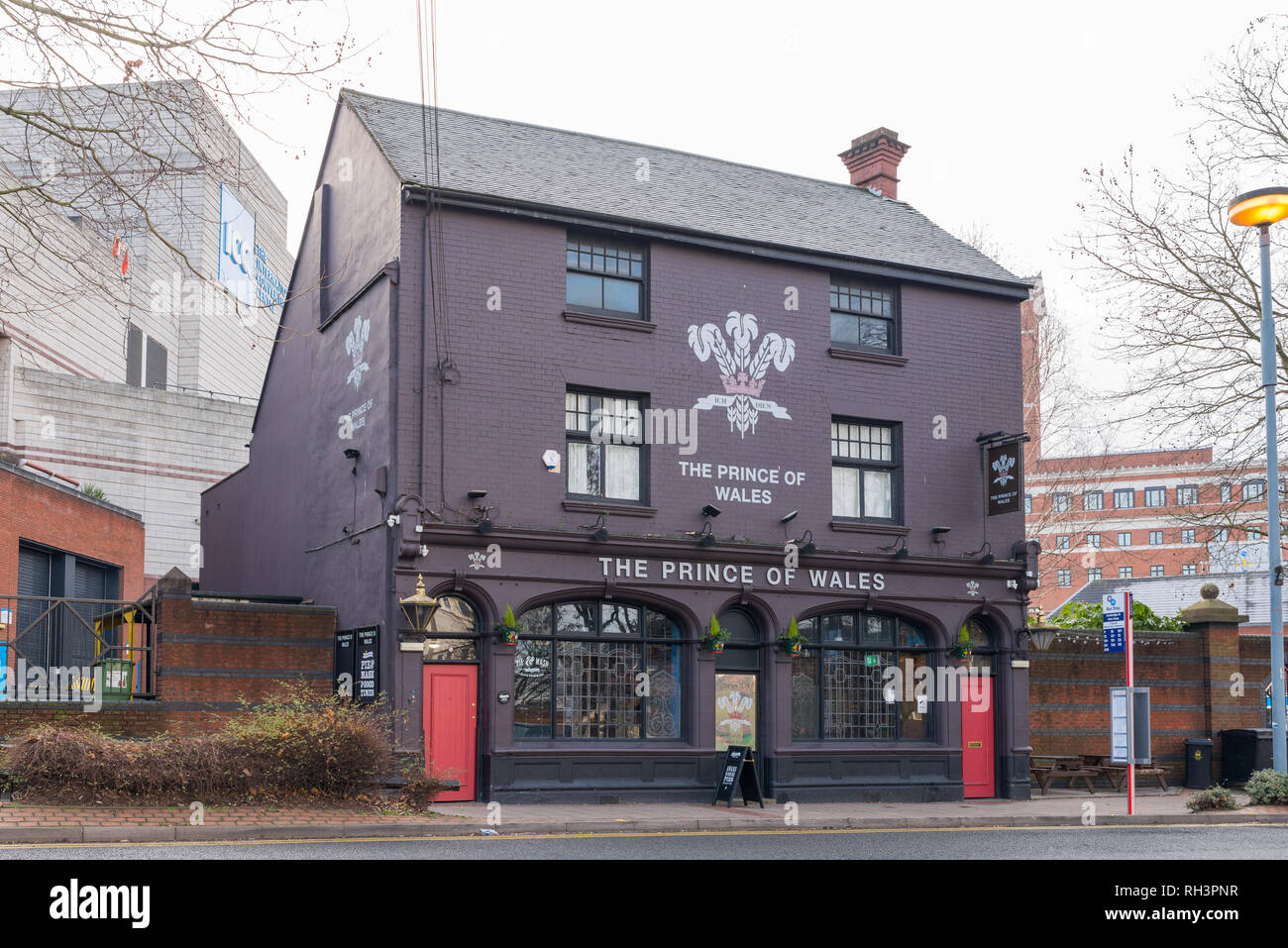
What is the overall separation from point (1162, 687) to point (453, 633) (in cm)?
1480

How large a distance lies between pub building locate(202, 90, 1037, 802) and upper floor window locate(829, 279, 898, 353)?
1.8 inches

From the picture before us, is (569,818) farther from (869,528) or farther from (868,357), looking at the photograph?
(868,357)

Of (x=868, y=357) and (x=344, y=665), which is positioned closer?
(x=344, y=665)

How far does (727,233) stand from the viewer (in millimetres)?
22641

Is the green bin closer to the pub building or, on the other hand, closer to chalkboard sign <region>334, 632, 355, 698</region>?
chalkboard sign <region>334, 632, 355, 698</region>

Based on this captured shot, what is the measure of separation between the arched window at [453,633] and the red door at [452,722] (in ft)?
0.60

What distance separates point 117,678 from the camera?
21.1m

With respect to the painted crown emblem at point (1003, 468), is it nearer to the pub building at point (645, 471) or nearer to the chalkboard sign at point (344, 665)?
the pub building at point (645, 471)

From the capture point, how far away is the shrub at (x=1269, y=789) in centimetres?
1981

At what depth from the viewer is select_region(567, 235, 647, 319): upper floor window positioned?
21.8 meters

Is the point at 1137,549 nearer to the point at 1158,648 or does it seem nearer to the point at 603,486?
the point at 1158,648

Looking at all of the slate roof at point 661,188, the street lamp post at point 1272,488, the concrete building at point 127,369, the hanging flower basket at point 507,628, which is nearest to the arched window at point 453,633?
the hanging flower basket at point 507,628

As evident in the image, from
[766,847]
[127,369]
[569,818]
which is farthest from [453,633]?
[127,369]

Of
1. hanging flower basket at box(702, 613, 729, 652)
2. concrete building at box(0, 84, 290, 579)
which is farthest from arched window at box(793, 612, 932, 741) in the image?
concrete building at box(0, 84, 290, 579)
